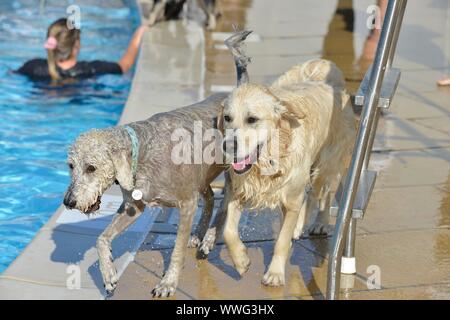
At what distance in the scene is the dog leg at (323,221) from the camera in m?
6.21

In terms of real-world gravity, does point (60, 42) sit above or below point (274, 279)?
below

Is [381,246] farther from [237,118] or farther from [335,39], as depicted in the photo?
[335,39]

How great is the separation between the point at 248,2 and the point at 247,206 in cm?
906

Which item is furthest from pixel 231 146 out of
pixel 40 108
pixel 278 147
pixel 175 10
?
pixel 175 10

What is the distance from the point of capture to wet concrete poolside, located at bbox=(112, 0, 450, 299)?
543 cm

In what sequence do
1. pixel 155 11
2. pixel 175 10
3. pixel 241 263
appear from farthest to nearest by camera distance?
pixel 175 10 < pixel 155 11 < pixel 241 263

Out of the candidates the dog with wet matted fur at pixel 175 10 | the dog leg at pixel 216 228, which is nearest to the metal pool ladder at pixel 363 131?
the dog leg at pixel 216 228

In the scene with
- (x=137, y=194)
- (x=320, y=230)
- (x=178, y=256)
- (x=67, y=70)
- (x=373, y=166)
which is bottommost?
(x=67, y=70)

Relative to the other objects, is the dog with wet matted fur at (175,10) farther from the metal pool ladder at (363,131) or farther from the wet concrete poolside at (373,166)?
the metal pool ladder at (363,131)

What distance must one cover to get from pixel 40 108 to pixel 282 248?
6.12 metres

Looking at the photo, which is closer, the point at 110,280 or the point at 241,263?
the point at 110,280

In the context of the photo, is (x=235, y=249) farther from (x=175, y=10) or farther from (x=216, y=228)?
(x=175, y=10)

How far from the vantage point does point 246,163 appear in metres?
5.32

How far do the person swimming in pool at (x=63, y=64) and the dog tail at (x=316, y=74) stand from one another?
563cm
